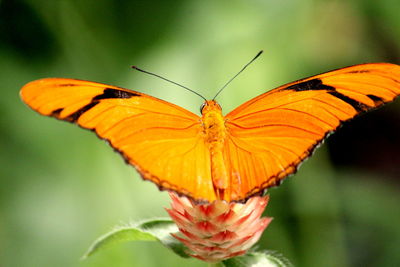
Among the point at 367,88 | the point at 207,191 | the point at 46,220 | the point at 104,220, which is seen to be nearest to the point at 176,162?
the point at 207,191

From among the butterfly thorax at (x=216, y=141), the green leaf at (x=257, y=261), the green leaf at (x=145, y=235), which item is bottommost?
the green leaf at (x=257, y=261)

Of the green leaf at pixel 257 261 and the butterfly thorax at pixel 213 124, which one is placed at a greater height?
the butterfly thorax at pixel 213 124

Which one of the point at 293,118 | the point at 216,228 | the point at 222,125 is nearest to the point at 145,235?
the point at 216,228

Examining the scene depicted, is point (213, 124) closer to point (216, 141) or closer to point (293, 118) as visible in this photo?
point (216, 141)

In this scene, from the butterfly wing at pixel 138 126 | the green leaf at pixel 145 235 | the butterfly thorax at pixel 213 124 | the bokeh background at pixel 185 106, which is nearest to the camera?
the butterfly wing at pixel 138 126

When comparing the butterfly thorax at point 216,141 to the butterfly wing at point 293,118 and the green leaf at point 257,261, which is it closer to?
the butterfly wing at point 293,118

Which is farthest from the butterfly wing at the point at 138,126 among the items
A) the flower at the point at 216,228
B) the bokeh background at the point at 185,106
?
the bokeh background at the point at 185,106

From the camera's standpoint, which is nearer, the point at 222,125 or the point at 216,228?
the point at 216,228

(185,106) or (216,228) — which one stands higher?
(185,106)
